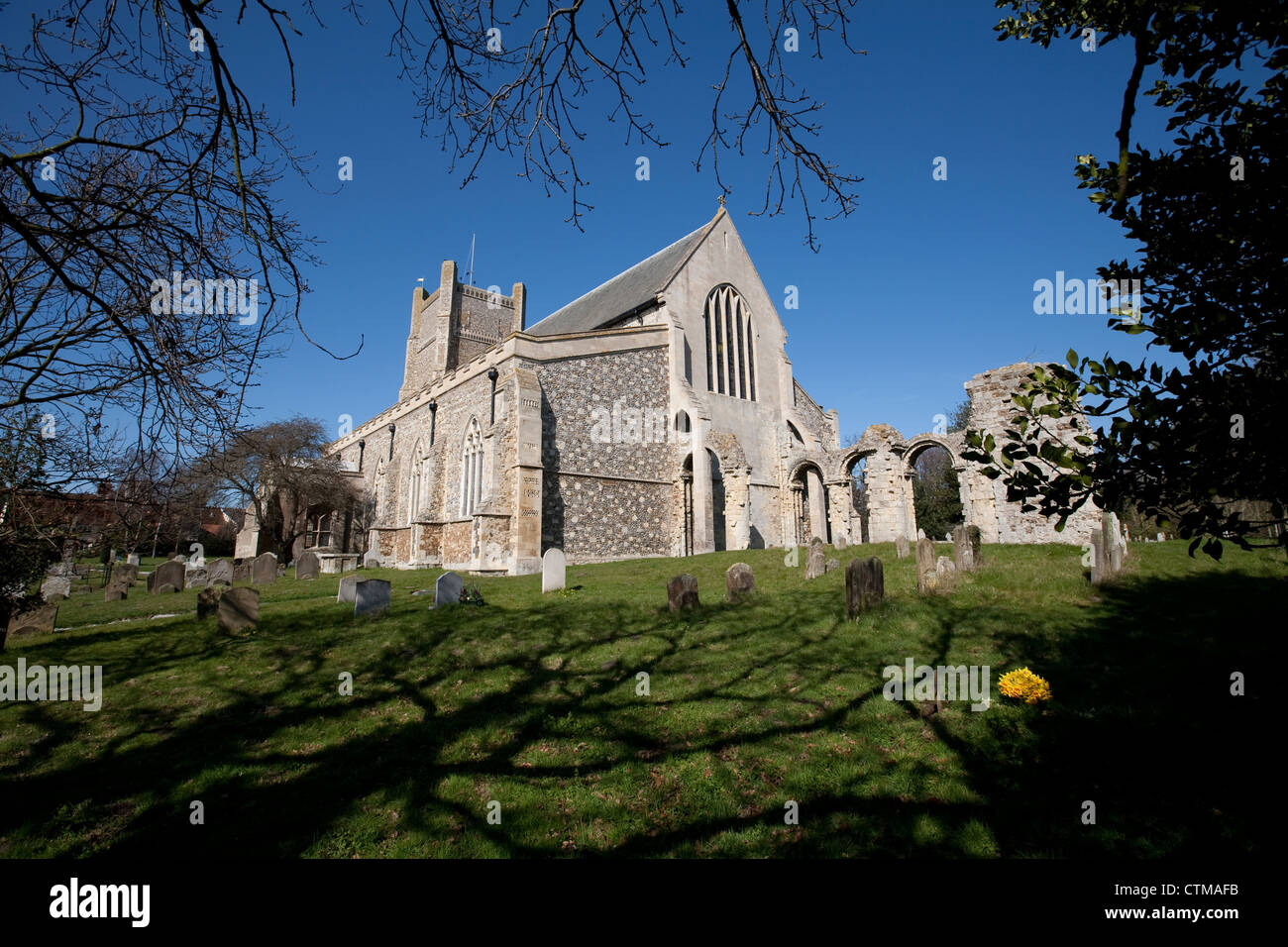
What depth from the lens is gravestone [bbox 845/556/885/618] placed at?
23.3 ft

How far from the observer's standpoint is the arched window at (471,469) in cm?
1830

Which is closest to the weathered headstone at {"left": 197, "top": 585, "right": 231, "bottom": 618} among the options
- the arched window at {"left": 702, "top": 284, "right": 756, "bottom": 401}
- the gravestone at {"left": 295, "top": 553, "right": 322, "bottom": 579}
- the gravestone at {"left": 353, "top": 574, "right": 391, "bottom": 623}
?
the gravestone at {"left": 353, "top": 574, "right": 391, "bottom": 623}

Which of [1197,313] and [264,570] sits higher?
[1197,313]

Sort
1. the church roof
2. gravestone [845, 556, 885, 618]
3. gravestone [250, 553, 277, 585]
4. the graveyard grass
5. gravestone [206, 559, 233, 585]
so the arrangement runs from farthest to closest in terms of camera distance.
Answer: the church roof → gravestone [250, 553, 277, 585] → gravestone [206, 559, 233, 585] → gravestone [845, 556, 885, 618] → the graveyard grass

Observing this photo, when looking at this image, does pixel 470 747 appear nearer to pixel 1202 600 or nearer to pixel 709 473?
pixel 1202 600

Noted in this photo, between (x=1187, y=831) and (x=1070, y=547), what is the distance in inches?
382

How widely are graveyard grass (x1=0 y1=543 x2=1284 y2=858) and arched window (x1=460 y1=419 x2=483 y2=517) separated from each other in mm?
10767

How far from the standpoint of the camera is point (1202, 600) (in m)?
6.66

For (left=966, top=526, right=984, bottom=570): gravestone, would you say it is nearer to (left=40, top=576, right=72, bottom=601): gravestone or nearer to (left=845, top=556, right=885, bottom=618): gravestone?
(left=845, top=556, right=885, bottom=618): gravestone

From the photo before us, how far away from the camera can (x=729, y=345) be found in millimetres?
22234

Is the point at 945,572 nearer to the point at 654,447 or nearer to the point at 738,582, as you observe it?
the point at 738,582

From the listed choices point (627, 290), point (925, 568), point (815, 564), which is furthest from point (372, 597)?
point (627, 290)

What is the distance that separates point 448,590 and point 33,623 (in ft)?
Answer: 20.4
